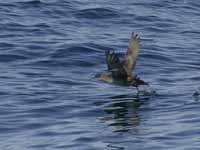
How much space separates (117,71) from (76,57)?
421 centimetres

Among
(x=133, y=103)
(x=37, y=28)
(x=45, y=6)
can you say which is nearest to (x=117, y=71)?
(x=133, y=103)

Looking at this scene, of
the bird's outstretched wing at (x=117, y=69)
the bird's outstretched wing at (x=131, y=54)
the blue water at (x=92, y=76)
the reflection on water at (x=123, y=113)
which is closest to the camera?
the blue water at (x=92, y=76)

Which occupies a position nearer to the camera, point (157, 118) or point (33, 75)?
point (157, 118)

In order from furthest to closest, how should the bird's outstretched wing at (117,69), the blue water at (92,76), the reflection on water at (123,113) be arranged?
the bird's outstretched wing at (117,69), the reflection on water at (123,113), the blue water at (92,76)

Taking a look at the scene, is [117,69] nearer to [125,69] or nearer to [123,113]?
[125,69]

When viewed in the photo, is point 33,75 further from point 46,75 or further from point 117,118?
point 117,118

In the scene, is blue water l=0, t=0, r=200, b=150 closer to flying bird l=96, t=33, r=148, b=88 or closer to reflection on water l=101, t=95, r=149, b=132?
reflection on water l=101, t=95, r=149, b=132

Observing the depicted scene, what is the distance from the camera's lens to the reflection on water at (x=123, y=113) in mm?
14141

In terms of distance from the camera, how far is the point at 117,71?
16250 millimetres

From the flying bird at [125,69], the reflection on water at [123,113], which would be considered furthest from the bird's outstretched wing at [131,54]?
the reflection on water at [123,113]

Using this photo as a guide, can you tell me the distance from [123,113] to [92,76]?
3.26m

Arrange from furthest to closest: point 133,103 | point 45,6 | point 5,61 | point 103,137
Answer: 1. point 45,6
2. point 5,61
3. point 133,103
4. point 103,137

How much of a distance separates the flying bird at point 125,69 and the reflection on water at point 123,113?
0.35 m

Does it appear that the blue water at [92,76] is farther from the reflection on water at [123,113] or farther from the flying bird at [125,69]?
the flying bird at [125,69]
